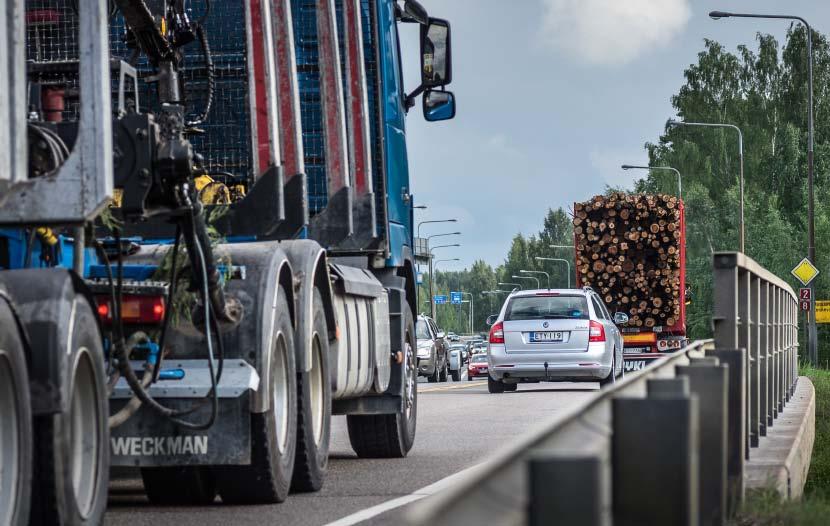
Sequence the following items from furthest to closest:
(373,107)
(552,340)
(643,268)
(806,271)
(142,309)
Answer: (806,271) < (643,268) < (552,340) < (373,107) < (142,309)

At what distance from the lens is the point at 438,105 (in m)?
14.0

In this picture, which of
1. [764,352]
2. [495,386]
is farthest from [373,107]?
[495,386]

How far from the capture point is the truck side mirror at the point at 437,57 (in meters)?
13.7

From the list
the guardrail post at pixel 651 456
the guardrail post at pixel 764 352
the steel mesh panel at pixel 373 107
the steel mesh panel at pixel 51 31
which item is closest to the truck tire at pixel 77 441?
the steel mesh panel at pixel 51 31

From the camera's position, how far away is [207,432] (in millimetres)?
8414

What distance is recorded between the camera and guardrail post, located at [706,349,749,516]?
23.4ft

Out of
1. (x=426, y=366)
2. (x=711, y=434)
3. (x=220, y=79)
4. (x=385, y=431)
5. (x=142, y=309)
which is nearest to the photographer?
(x=711, y=434)

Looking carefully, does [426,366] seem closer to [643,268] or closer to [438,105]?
[643,268]

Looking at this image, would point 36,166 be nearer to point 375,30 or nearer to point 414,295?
point 375,30

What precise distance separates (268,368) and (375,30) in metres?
4.46

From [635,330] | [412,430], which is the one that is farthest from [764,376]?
[635,330]

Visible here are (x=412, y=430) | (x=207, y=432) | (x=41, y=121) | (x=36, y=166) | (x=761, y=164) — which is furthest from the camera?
(x=761, y=164)

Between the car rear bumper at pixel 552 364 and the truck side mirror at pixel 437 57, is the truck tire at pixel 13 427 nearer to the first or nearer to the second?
the truck side mirror at pixel 437 57

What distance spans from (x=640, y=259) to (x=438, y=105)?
70.3 ft
